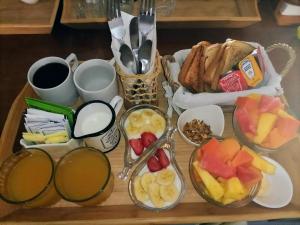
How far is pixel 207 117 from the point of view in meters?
0.97

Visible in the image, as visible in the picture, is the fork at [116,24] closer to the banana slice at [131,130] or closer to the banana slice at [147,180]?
the banana slice at [131,130]

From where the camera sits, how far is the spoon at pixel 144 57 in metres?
0.87

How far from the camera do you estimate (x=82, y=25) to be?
1457mm

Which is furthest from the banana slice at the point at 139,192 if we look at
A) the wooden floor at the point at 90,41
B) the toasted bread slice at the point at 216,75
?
the wooden floor at the point at 90,41

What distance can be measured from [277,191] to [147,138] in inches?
14.8

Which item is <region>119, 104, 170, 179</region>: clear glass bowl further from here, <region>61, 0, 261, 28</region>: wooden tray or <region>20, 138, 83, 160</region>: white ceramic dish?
<region>61, 0, 261, 28</region>: wooden tray

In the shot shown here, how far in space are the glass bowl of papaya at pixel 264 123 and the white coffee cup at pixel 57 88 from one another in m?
0.48

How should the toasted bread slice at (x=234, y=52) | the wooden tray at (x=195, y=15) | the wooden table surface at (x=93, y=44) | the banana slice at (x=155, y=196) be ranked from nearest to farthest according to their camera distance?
the banana slice at (x=155, y=196), the toasted bread slice at (x=234, y=52), the wooden table surface at (x=93, y=44), the wooden tray at (x=195, y=15)

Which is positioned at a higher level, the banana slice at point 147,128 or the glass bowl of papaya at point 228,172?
the glass bowl of papaya at point 228,172

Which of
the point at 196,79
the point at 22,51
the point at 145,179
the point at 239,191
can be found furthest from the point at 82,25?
the point at 239,191

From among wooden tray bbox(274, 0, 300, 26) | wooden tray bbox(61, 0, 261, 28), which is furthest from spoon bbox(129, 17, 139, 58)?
wooden tray bbox(274, 0, 300, 26)

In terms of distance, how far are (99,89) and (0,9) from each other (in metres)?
0.84

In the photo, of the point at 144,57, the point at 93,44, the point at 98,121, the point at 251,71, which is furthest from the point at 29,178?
the point at 93,44

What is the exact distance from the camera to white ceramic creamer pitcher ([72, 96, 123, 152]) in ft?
2.85
